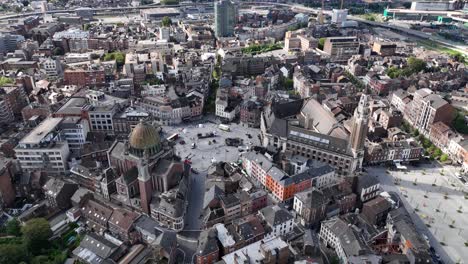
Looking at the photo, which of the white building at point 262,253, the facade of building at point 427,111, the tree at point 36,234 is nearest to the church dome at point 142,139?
the tree at point 36,234

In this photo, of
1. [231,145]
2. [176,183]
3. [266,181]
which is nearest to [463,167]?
[266,181]

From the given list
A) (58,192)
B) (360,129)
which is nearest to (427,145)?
(360,129)

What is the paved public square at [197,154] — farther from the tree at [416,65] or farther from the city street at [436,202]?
the tree at [416,65]

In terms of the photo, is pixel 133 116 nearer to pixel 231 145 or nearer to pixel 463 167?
pixel 231 145

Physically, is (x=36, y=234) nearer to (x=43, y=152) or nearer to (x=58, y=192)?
(x=58, y=192)

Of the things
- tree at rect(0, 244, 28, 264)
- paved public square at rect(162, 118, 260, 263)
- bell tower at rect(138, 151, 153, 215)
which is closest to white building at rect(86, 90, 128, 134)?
paved public square at rect(162, 118, 260, 263)

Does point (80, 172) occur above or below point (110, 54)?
below
